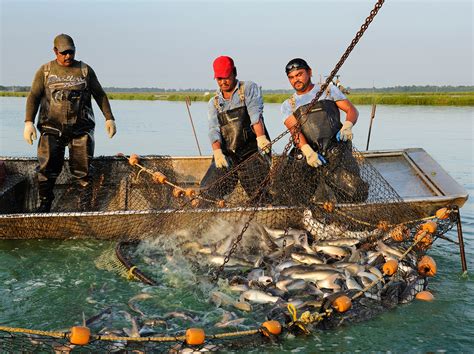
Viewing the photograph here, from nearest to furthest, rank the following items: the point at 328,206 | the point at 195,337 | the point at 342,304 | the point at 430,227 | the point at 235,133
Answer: the point at 195,337
the point at 342,304
the point at 430,227
the point at 328,206
the point at 235,133

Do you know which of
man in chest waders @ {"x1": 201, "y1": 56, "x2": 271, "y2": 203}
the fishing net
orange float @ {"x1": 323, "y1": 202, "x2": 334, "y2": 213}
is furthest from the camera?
man in chest waders @ {"x1": 201, "y1": 56, "x2": 271, "y2": 203}

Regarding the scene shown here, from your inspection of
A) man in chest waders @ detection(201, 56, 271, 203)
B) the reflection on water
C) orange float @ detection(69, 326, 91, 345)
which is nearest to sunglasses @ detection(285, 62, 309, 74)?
man in chest waders @ detection(201, 56, 271, 203)

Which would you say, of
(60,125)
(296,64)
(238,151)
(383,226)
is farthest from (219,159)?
(60,125)

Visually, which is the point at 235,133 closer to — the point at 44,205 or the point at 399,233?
the point at 399,233

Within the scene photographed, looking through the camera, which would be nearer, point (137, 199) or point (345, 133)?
point (345, 133)

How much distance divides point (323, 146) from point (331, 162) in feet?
0.96

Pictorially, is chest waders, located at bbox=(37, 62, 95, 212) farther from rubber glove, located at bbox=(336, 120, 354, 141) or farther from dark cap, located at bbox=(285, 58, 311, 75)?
rubber glove, located at bbox=(336, 120, 354, 141)

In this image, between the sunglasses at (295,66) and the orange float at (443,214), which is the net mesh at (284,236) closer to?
the orange float at (443,214)

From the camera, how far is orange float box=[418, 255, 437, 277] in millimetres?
6090

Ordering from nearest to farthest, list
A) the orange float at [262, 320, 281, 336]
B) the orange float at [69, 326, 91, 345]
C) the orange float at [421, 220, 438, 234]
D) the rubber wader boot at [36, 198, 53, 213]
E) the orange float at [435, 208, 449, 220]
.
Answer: the orange float at [69, 326, 91, 345] < the orange float at [262, 320, 281, 336] < the orange float at [421, 220, 438, 234] < the orange float at [435, 208, 449, 220] < the rubber wader boot at [36, 198, 53, 213]

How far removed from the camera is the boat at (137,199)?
713 cm

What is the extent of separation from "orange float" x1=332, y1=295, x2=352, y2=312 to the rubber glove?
9.54 feet

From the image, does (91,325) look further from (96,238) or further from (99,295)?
(96,238)

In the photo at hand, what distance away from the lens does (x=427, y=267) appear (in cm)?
612
